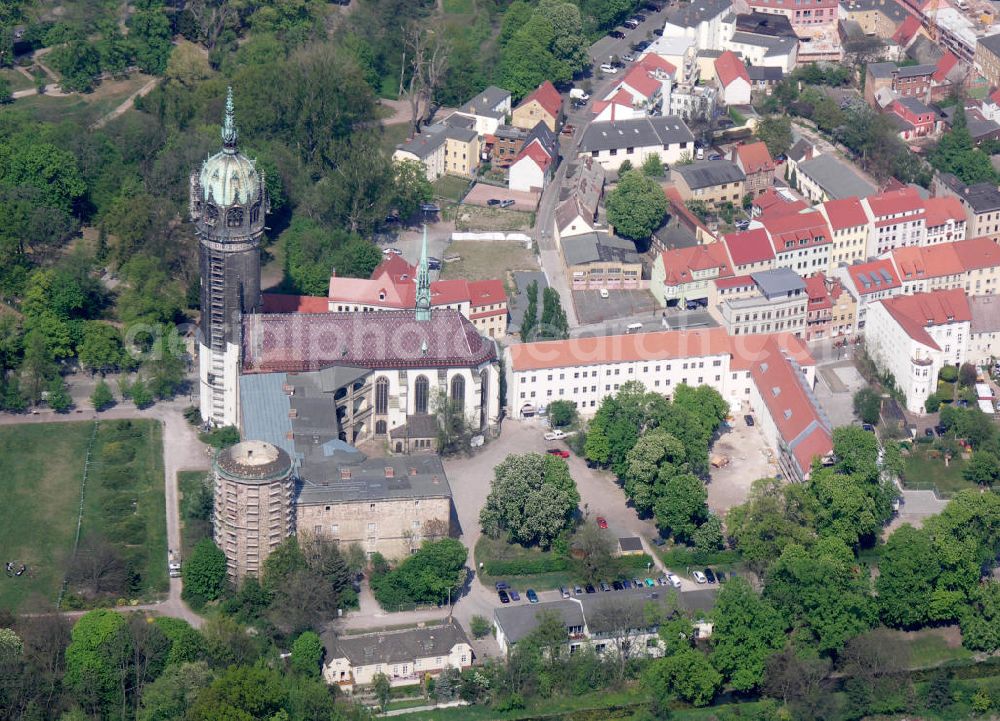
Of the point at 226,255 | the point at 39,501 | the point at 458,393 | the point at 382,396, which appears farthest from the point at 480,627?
the point at 226,255

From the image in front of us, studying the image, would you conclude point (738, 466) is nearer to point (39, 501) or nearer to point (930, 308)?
point (930, 308)

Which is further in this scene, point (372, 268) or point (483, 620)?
point (372, 268)

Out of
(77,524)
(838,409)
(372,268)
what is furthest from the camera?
(372,268)

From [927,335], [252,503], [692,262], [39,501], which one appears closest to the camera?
Result: [252,503]

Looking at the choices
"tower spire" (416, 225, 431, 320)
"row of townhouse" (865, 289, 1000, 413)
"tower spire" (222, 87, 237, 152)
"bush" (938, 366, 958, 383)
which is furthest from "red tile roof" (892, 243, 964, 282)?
"tower spire" (222, 87, 237, 152)

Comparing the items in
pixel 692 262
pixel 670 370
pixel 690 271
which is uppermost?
pixel 692 262

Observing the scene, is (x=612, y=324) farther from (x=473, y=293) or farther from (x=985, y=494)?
(x=985, y=494)

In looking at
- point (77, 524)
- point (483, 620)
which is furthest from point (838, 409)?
point (77, 524)

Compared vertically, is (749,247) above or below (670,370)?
above
